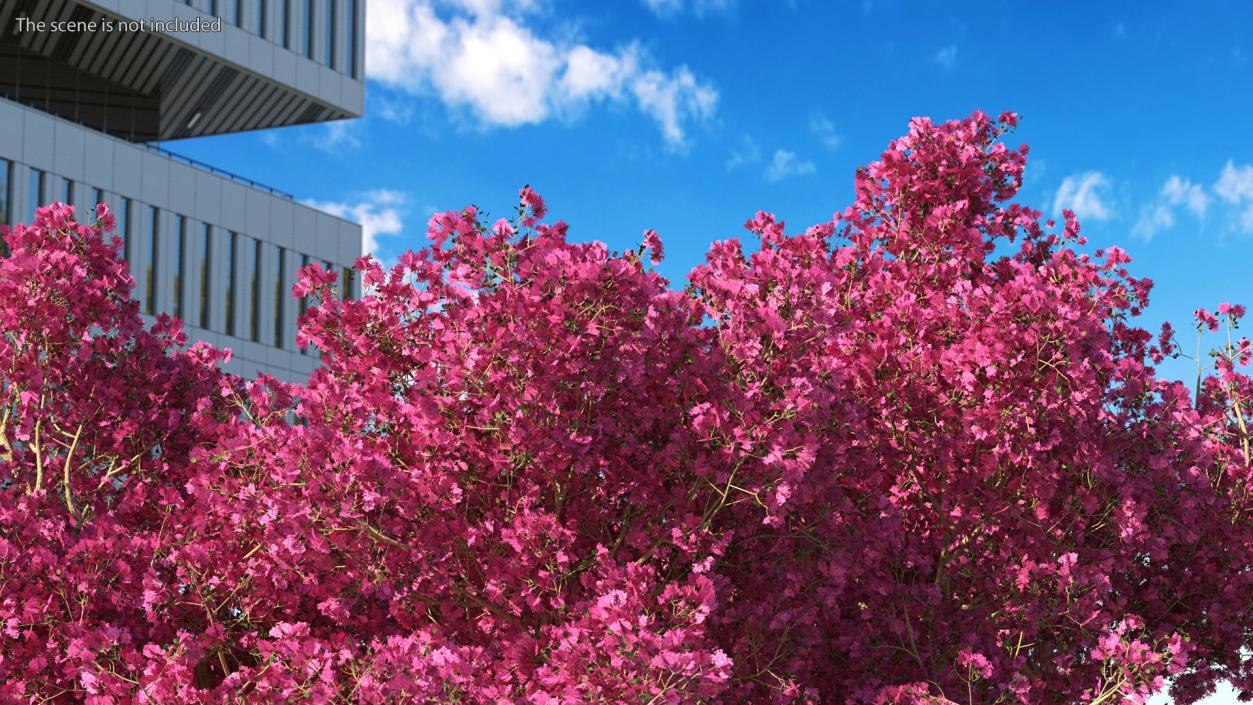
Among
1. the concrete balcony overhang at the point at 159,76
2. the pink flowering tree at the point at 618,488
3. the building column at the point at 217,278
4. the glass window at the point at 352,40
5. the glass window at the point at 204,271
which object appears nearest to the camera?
the pink flowering tree at the point at 618,488

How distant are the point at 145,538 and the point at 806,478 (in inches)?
186

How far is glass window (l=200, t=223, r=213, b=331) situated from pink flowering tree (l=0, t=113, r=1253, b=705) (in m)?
31.3

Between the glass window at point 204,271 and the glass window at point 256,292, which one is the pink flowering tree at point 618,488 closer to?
the glass window at point 204,271

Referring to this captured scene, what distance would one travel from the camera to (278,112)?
4725 centimetres

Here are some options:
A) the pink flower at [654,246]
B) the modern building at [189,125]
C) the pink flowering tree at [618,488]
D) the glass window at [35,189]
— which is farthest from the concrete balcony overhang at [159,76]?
the pink flower at [654,246]

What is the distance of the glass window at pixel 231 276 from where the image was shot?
142 feet

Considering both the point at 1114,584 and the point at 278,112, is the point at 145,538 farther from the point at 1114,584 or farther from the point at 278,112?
the point at 278,112

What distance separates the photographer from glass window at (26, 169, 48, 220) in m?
38.8

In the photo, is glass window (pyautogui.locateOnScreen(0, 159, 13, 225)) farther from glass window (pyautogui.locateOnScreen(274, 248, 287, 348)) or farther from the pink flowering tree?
the pink flowering tree

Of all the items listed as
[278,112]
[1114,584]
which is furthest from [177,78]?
[1114,584]

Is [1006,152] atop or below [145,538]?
atop

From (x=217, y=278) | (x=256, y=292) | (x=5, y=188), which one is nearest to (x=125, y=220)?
(x=217, y=278)

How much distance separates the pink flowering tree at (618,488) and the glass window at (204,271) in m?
31.3

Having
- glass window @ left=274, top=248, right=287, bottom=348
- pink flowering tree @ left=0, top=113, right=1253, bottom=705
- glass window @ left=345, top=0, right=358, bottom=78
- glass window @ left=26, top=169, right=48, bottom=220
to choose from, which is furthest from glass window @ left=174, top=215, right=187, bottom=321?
pink flowering tree @ left=0, top=113, right=1253, bottom=705
